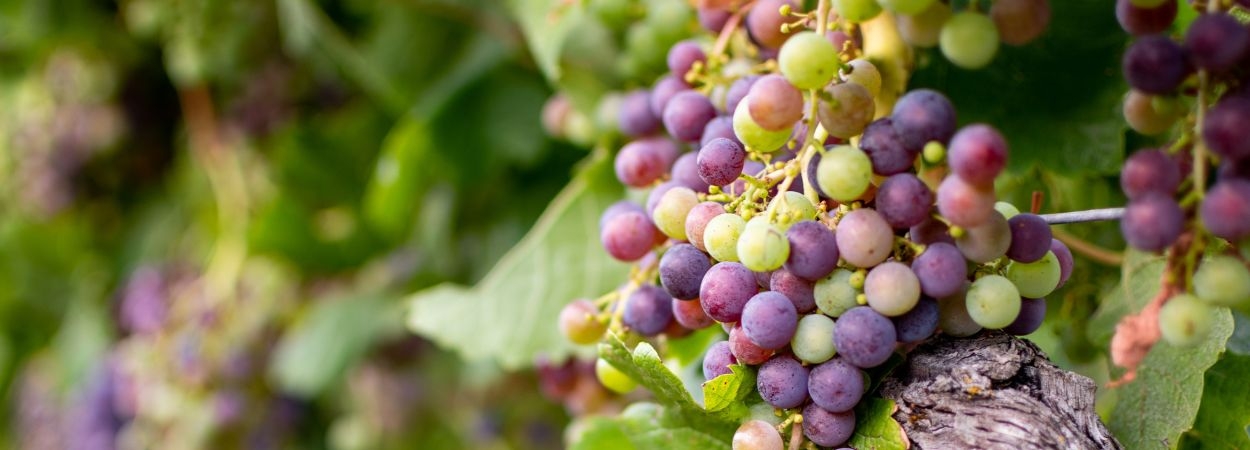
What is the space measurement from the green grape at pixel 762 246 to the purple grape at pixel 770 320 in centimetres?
2

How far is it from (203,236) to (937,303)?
4.02ft

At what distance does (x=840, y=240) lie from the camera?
0.35 meters

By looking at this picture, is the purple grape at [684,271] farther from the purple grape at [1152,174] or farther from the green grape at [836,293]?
the purple grape at [1152,174]

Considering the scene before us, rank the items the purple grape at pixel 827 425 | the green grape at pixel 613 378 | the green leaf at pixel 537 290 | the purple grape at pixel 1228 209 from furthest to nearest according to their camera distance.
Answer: the green leaf at pixel 537 290
the green grape at pixel 613 378
the purple grape at pixel 827 425
the purple grape at pixel 1228 209

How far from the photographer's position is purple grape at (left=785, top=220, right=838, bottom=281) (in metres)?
0.35

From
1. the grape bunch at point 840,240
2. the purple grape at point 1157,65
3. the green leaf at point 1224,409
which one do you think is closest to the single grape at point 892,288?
the grape bunch at point 840,240

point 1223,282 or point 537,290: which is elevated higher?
point 1223,282

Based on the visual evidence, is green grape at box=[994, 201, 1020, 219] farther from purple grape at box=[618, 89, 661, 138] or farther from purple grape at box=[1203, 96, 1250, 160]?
purple grape at box=[618, 89, 661, 138]

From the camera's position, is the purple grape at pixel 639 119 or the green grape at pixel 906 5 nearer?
the green grape at pixel 906 5

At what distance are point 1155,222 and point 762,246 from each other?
0.12 m

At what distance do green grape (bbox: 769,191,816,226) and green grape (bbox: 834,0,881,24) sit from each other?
0.08 metres

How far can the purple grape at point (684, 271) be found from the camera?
40 centimetres

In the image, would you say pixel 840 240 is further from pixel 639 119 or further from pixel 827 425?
pixel 639 119

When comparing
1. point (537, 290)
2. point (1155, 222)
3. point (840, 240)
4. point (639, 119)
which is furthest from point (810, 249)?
point (537, 290)
